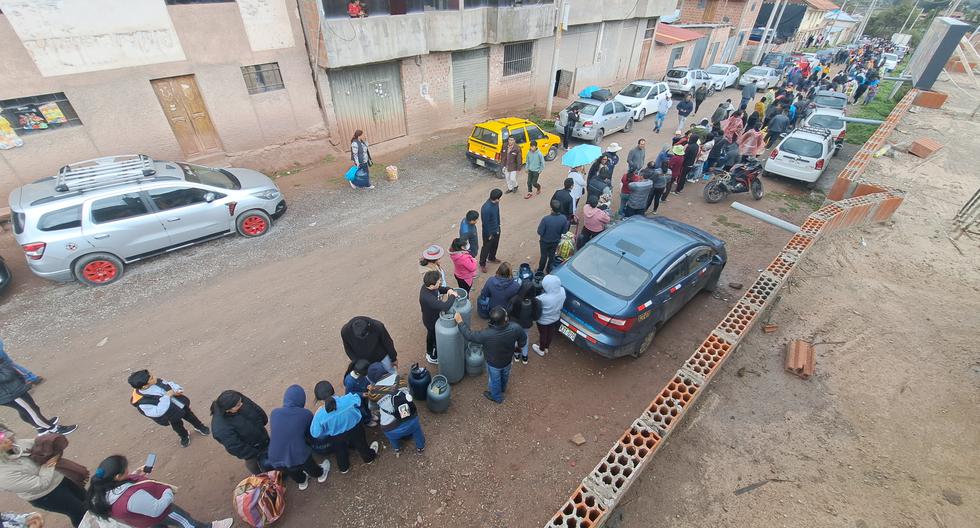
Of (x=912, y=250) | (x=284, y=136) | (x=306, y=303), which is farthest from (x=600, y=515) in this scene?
(x=284, y=136)

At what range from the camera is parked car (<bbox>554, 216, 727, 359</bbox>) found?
5.47 metres

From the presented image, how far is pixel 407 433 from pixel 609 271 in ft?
11.4

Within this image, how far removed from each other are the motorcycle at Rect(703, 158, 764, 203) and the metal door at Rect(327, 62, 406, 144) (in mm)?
10286

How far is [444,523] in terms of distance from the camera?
167 inches

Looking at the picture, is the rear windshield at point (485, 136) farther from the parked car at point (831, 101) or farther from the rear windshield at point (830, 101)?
the rear windshield at point (830, 101)

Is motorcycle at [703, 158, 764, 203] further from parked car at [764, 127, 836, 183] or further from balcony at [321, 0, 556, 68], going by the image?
balcony at [321, 0, 556, 68]

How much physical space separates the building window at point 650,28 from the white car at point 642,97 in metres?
7.75

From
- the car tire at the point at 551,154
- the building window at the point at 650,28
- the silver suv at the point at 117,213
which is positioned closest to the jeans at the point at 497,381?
the silver suv at the point at 117,213

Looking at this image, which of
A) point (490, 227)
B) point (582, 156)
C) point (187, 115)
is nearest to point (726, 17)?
point (582, 156)

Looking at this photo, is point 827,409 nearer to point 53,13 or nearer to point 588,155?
point 588,155

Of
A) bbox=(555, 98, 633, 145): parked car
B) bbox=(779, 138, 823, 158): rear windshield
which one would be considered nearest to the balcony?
bbox=(555, 98, 633, 145): parked car

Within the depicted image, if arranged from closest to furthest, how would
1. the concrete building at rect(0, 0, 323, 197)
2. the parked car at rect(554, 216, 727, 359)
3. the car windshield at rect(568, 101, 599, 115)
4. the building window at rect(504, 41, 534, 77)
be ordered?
the parked car at rect(554, 216, 727, 359) < the concrete building at rect(0, 0, 323, 197) < the car windshield at rect(568, 101, 599, 115) < the building window at rect(504, 41, 534, 77)

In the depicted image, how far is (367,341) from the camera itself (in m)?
4.66

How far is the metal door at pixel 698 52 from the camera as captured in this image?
2767cm
